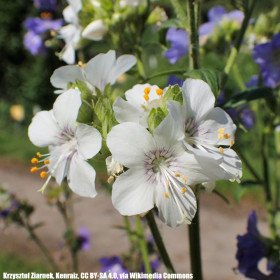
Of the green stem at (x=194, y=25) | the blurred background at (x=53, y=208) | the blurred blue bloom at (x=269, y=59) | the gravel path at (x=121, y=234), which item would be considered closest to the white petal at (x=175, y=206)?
the green stem at (x=194, y=25)

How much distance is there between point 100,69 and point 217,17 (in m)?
0.76

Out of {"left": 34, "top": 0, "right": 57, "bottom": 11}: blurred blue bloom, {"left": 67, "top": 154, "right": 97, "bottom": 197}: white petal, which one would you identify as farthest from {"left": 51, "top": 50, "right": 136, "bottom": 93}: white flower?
{"left": 34, "top": 0, "right": 57, "bottom": 11}: blurred blue bloom

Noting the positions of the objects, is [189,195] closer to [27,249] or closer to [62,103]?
[62,103]

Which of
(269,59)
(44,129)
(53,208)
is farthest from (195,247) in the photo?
(53,208)

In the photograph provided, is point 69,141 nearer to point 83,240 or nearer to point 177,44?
point 177,44

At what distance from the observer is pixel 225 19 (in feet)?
4.69

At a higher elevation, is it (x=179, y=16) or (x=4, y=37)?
(x=179, y=16)

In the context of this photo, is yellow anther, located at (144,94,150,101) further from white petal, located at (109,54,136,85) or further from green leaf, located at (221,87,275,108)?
green leaf, located at (221,87,275,108)

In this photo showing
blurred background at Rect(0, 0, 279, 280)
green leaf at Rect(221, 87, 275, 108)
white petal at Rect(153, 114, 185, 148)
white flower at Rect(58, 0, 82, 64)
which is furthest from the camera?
blurred background at Rect(0, 0, 279, 280)

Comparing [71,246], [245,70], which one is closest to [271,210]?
[71,246]

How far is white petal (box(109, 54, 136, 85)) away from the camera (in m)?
0.81

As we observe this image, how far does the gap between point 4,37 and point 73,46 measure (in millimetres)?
5826

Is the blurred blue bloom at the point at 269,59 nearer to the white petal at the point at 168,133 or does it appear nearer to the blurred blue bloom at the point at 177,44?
the blurred blue bloom at the point at 177,44

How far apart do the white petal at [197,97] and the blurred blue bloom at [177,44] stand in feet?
1.79
